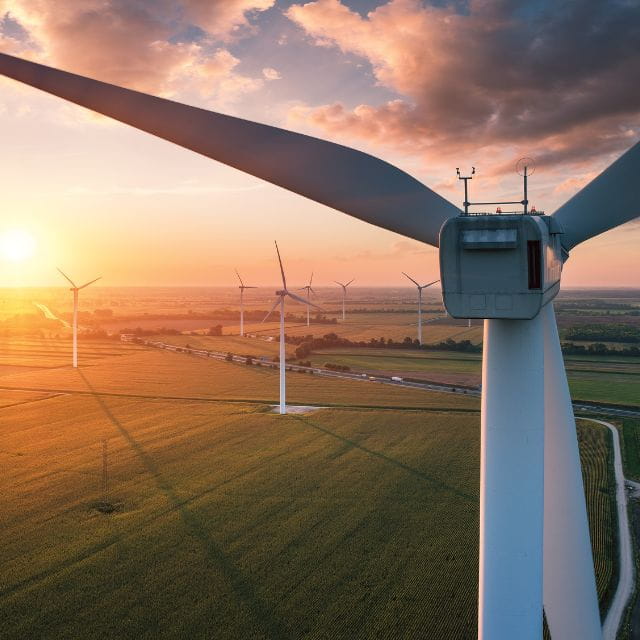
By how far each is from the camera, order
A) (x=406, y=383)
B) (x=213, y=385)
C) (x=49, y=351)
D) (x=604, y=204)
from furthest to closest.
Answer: (x=49, y=351)
(x=406, y=383)
(x=213, y=385)
(x=604, y=204)

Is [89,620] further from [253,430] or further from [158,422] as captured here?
[158,422]

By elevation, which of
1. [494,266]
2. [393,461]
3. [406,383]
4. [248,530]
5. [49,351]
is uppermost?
[494,266]

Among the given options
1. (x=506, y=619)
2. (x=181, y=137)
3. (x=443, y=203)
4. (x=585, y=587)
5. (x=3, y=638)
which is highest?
(x=181, y=137)

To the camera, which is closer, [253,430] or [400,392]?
[253,430]

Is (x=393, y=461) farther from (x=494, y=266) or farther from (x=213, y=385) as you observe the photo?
(x=213, y=385)

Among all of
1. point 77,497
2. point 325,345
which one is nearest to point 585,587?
point 77,497

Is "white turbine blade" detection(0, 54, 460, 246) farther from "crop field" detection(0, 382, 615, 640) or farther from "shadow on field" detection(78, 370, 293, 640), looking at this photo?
"shadow on field" detection(78, 370, 293, 640)

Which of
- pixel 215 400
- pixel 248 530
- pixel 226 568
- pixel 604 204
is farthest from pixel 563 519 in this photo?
pixel 215 400
